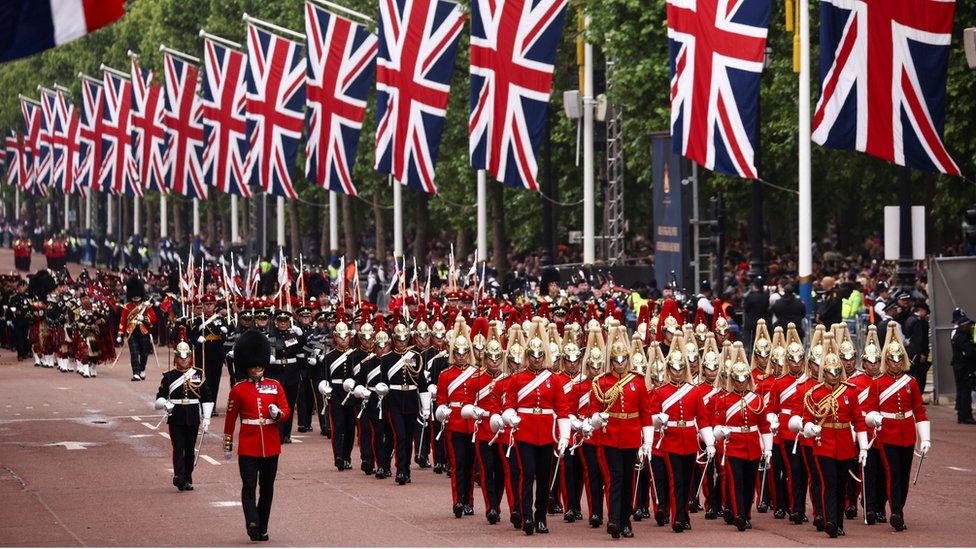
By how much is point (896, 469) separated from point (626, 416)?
235 cm

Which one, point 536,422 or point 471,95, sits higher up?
point 471,95

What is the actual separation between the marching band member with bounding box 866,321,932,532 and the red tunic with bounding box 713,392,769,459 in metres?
0.92

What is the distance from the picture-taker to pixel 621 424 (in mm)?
16703

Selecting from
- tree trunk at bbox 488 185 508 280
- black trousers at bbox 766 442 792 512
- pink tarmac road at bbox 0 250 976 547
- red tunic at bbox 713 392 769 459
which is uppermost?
tree trunk at bbox 488 185 508 280

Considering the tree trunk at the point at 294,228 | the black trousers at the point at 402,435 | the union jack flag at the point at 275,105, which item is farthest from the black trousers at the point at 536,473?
the tree trunk at the point at 294,228

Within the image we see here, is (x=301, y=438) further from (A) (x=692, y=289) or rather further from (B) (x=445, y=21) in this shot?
(B) (x=445, y=21)

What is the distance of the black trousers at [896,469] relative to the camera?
55.5 ft

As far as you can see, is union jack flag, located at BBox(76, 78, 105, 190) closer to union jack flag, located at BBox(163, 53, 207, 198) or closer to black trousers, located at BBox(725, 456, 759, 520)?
union jack flag, located at BBox(163, 53, 207, 198)

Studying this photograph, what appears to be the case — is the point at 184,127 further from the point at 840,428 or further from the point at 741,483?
the point at 840,428

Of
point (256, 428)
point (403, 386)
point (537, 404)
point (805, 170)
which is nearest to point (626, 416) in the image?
point (537, 404)

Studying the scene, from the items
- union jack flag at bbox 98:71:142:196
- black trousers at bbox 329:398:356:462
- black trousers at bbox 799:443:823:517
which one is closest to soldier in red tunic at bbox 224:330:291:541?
black trousers at bbox 799:443:823:517

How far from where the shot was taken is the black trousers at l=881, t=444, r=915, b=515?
16922mm

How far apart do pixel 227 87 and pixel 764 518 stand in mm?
35520

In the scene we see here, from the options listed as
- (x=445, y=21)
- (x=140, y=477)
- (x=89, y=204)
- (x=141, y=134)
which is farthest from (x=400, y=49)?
(x=89, y=204)
